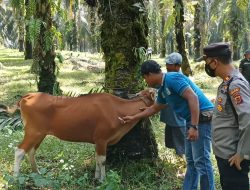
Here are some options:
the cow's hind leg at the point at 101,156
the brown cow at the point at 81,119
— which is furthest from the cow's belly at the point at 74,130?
the cow's hind leg at the point at 101,156

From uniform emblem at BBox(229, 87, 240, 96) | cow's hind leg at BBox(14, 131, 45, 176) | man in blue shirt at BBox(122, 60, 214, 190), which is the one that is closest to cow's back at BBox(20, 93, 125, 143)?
cow's hind leg at BBox(14, 131, 45, 176)

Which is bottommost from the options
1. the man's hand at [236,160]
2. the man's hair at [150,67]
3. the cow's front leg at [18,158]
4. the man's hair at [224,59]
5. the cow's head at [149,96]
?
the cow's front leg at [18,158]

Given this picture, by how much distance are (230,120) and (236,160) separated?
1.10 feet

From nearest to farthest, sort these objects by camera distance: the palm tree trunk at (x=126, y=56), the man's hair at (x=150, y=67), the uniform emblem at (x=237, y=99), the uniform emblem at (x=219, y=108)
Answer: the uniform emblem at (x=237, y=99) → the uniform emblem at (x=219, y=108) → the man's hair at (x=150, y=67) → the palm tree trunk at (x=126, y=56)

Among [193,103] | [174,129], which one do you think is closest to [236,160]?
[193,103]

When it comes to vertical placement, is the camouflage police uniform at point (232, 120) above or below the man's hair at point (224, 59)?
below

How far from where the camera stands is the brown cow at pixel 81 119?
5.78m

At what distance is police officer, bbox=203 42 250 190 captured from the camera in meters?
3.79

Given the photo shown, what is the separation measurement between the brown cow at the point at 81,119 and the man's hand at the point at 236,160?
6.78 feet

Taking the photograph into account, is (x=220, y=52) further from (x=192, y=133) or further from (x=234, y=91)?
(x=192, y=133)

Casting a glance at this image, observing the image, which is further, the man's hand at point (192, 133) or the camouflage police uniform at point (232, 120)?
the man's hand at point (192, 133)

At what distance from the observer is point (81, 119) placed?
585 cm

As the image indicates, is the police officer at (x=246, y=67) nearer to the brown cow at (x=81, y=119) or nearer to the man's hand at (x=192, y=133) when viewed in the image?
the brown cow at (x=81, y=119)

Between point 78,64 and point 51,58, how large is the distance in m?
8.47
